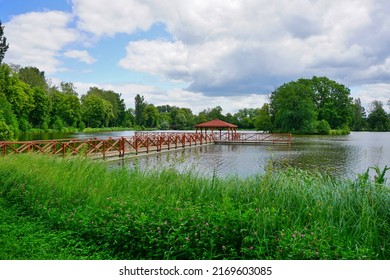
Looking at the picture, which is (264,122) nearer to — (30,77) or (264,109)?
(264,109)

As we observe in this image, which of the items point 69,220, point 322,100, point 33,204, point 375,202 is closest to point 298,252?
point 375,202

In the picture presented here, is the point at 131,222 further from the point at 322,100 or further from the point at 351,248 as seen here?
the point at 322,100

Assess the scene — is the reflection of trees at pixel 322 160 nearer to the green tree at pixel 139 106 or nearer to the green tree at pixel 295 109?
the green tree at pixel 295 109

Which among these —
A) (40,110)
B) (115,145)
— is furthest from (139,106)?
(115,145)

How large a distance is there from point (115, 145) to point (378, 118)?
5648 centimetres

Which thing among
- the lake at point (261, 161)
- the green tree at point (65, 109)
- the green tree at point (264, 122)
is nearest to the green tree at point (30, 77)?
the green tree at point (65, 109)

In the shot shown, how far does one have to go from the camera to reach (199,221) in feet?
11.0

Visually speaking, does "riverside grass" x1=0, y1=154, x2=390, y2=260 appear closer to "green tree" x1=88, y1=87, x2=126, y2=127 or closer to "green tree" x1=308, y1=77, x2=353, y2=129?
"green tree" x1=308, y1=77, x2=353, y2=129

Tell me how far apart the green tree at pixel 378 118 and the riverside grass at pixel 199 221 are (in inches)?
2464

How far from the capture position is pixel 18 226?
3947 millimetres

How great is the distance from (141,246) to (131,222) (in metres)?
0.29

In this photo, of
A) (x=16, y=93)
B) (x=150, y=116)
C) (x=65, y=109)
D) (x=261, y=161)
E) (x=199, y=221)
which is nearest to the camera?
(x=199, y=221)

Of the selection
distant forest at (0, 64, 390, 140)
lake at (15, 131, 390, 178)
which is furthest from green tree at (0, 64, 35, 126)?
lake at (15, 131, 390, 178)

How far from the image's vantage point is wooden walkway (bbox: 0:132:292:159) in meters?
11.9
